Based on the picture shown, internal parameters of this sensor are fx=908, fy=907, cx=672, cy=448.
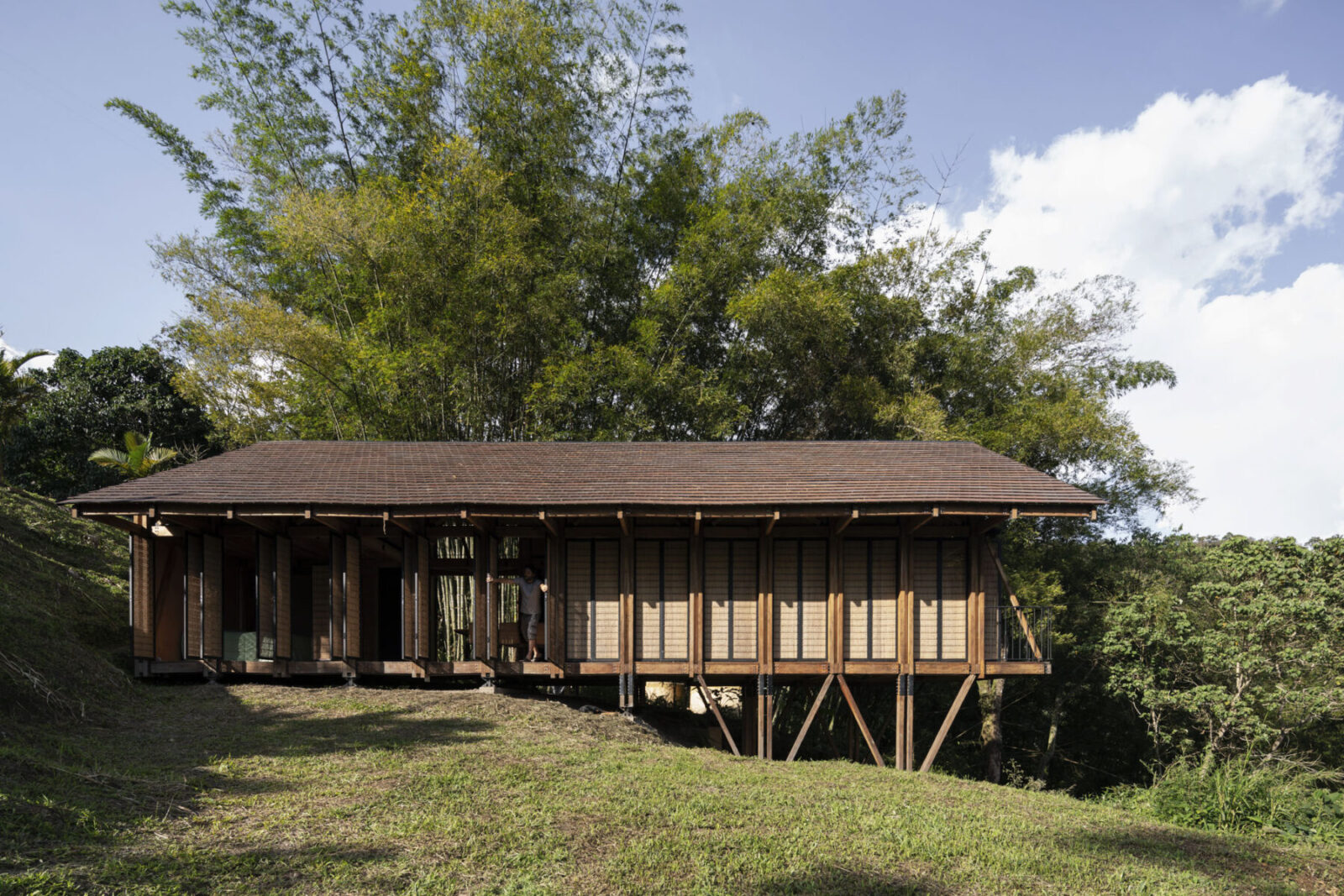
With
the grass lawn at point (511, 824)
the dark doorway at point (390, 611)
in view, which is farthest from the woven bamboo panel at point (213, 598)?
the dark doorway at point (390, 611)

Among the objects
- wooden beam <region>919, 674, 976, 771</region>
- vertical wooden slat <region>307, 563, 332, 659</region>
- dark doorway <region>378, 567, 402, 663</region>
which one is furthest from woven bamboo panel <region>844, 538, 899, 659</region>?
dark doorway <region>378, 567, 402, 663</region>

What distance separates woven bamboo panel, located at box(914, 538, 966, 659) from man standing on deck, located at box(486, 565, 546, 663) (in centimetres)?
505

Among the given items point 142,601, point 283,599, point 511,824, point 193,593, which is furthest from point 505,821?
point 142,601

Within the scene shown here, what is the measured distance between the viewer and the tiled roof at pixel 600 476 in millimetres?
11352

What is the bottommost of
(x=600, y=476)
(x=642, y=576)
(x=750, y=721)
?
(x=750, y=721)

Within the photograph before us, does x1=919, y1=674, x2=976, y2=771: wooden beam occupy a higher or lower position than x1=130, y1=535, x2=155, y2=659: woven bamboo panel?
lower

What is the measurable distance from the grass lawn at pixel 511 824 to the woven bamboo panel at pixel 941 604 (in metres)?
2.69

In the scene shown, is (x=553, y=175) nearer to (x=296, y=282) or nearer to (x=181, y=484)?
(x=296, y=282)

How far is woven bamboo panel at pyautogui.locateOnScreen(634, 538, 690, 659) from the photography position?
12.1m

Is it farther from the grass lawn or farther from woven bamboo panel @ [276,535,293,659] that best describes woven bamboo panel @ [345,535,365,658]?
the grass lawn

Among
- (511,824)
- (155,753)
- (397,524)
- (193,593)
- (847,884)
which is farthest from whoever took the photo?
(193,593)

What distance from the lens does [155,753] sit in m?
7.77

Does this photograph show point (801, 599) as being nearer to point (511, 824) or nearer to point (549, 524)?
point (549, 524)

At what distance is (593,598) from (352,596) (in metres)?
3.22
